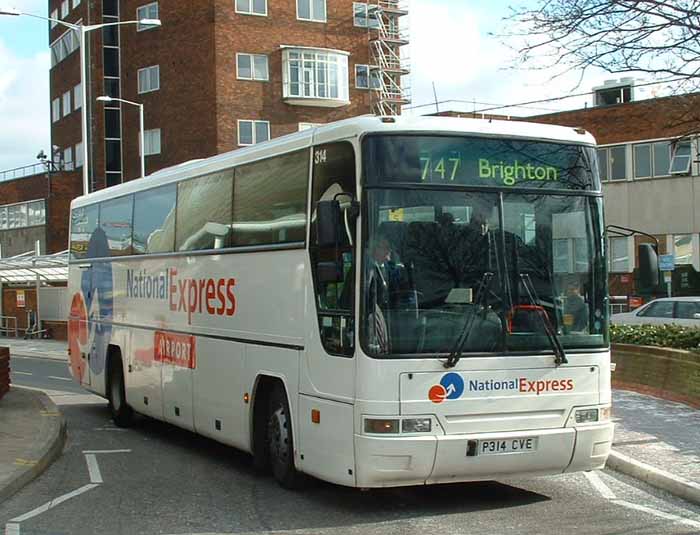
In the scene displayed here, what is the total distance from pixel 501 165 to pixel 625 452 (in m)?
4.11

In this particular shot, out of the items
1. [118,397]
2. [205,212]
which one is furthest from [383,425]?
[118,397]

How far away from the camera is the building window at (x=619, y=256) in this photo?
4847 centimetres

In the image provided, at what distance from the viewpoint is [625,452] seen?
1198cm

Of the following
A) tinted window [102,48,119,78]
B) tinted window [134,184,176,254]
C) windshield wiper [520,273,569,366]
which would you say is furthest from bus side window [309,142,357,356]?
tinted window [102,48,119,78]

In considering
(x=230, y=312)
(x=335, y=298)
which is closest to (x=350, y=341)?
(x=335, y=298)

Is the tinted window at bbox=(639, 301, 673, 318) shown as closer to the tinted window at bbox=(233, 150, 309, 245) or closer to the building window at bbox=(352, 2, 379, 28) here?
the tinted window at bbox=(233, 150, 309, 245)

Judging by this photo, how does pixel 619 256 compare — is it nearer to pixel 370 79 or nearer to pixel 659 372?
pixel 370 79

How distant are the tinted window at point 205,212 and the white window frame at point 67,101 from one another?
5976cm

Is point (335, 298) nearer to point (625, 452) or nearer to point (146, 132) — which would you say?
point (625, 452)

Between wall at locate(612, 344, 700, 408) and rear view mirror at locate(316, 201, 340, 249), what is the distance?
339 inches

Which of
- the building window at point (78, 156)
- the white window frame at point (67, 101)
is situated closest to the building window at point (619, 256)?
the building window at point (78, 156)

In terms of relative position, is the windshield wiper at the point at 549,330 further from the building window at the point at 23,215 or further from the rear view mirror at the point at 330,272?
the building window at the point at 23,215

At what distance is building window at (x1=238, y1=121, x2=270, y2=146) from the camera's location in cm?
6056

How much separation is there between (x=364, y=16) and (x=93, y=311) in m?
49.5
